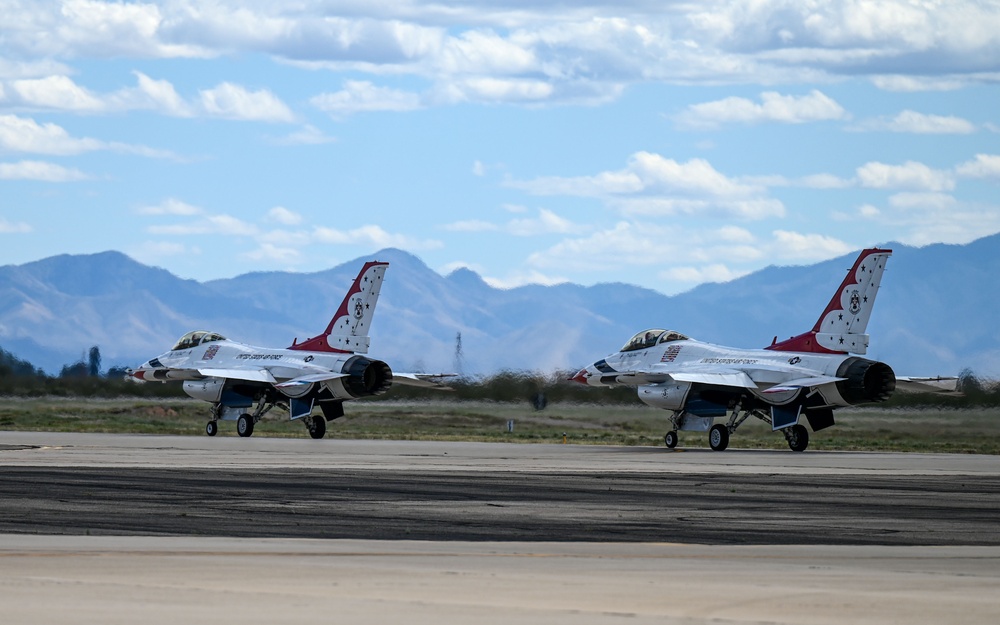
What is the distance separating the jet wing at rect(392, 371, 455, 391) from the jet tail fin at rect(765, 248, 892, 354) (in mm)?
14628

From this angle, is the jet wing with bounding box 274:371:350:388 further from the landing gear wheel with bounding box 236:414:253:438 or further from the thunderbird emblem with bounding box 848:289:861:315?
the thunderbird emblem with bounding box 848:289:861:315

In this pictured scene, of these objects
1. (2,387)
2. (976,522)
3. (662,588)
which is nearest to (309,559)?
(662,588)

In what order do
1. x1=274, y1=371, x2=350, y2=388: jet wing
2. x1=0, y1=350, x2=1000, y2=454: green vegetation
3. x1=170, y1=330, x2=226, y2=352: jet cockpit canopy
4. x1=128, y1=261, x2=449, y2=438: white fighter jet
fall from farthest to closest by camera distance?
x1=170, y1=330, x2=226, y2=352: jet cockpit canopy < x1=128, y1=261, x2=449, y2=438: white fighter jet < x1=274, y1=371, x2=350, y2=388: jet wing < x1=0, y1=350, x2=1000, y2=454: green vegetation

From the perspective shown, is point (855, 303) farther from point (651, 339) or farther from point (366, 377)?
point (366, 377)

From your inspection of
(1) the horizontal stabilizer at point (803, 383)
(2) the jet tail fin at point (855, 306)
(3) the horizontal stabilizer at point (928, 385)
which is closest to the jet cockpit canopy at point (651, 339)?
(1) the horizontal stabilizer at point (803, 383)

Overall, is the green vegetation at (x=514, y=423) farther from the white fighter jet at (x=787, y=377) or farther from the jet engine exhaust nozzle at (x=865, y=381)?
the jet engine exhaust nozzle at (x=865, y=381)

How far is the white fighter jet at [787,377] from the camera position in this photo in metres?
40.4

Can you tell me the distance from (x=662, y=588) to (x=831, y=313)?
3070 centimetres

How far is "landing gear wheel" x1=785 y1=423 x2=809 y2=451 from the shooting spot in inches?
1655

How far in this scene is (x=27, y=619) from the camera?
32.0ft

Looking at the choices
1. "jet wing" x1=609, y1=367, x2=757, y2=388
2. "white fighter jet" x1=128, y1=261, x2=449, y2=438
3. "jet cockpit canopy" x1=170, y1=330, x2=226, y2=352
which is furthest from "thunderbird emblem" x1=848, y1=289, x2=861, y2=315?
"jet cockpit canopy" x1=170, y1=330, x2=226, y2=352

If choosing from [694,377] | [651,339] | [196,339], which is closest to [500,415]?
[651,339]

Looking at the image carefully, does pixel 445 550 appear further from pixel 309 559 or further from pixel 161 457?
pixel 161 457

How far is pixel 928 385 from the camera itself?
142ft
